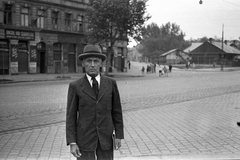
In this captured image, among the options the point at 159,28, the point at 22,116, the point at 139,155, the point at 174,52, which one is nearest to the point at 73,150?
the point at 139,155

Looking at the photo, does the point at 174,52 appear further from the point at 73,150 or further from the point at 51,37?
the point at 73,150

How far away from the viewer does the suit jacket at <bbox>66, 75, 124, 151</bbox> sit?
130 inches

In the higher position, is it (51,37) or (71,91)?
(51,37)

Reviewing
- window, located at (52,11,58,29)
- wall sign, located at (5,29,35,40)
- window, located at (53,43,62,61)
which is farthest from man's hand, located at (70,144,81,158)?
window, located at (52,11,58,29)

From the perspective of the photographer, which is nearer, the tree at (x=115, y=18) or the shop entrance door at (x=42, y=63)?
the tree at (x=115, y=18)

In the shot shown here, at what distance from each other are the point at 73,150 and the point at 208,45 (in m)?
83.2

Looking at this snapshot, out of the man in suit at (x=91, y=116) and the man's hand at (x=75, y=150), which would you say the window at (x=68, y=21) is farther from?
the man's hand at (x=75, y=150)

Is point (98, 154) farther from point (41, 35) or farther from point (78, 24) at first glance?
point (78, 24)

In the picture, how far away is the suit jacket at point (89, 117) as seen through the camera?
3297 millimetres

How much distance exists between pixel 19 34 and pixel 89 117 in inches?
1142

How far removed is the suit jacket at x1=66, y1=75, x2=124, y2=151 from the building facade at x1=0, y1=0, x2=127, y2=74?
25458 mm

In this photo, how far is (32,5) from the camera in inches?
1262

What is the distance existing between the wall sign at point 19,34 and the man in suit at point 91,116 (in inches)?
1102

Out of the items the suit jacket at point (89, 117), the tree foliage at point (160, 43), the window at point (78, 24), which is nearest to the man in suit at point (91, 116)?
Result: the suit jacket at point (89, 117)
